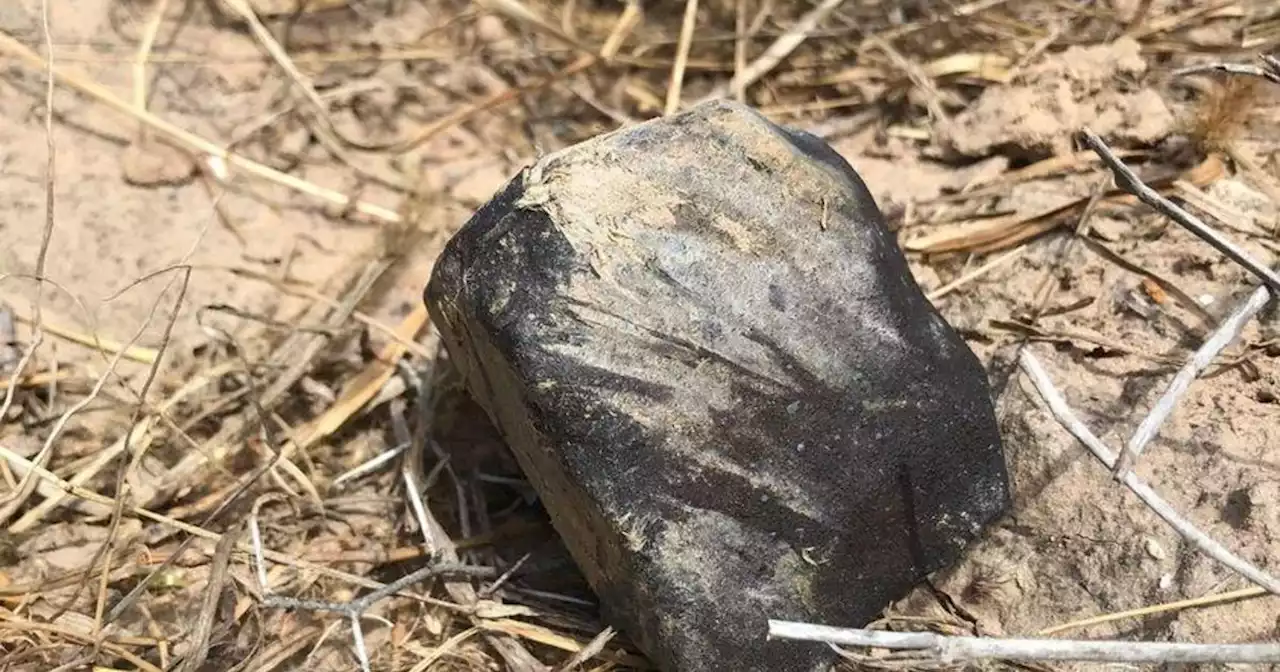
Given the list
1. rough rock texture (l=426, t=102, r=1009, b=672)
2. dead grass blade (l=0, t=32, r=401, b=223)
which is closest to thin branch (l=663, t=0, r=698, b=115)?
dead grass blade (l=0, t=32, r=401, b=223)

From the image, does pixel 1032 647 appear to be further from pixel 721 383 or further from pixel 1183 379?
pixel 721 383

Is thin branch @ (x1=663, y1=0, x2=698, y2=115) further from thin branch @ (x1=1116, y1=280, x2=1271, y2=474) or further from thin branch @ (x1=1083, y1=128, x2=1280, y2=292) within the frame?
thin branch @ (x1=1116, y1=280, x2=1271, y2=474)

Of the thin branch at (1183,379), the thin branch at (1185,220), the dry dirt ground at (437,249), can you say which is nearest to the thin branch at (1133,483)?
the thin branch at (1183,379)

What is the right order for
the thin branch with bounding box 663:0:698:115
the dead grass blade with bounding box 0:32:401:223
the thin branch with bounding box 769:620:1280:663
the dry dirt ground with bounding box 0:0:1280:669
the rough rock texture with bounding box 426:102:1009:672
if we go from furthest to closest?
1. the thin branch with bounding box 663:0:698:115
2. the dead grass blade with bounding box 0:32:401:223
3. the dry dirt ground with bounding box 0:0:1280:669
4. the rough rock texture with bounding box 426:102:1009:672
5. the thin branch with bounding box 769:620:1280:663

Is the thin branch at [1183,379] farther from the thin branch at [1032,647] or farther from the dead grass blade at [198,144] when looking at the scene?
the dead grass blade at [198,144]

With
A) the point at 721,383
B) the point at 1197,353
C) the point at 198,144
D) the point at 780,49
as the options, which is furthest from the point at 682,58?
the point at 1197,353

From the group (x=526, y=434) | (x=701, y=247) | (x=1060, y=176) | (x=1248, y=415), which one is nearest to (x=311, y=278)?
(x=526, y=434)
